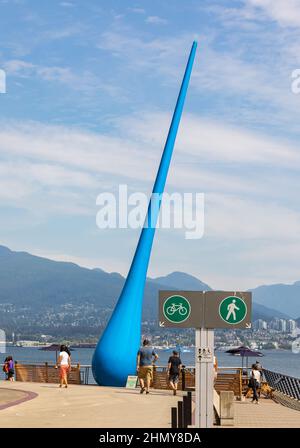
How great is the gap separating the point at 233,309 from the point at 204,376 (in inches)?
41.0

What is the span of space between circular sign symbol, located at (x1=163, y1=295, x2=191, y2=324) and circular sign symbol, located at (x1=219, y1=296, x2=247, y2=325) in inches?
17.4

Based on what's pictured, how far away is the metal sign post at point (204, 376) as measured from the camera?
452 inches

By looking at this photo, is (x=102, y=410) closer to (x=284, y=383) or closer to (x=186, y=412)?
(x=186, y=412)

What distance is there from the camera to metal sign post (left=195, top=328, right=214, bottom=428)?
11.5 meters

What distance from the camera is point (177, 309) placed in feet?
37.0

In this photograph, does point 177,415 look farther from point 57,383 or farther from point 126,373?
point 57,383

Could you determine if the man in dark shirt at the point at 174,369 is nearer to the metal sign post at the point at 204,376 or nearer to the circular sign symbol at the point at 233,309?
the metal sign post at the point at 204,376

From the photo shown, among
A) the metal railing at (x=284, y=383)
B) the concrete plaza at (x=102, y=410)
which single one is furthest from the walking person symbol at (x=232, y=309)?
the metal railing at (x=284, y=383)

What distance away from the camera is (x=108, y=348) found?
2669 cm

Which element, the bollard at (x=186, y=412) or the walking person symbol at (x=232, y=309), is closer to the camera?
the walking person symbol at (x=232, y=309)

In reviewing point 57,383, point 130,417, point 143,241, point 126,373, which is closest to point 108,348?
point 126,373

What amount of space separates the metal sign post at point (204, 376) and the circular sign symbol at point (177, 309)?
0.32m

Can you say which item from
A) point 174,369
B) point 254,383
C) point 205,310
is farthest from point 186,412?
point 254,383

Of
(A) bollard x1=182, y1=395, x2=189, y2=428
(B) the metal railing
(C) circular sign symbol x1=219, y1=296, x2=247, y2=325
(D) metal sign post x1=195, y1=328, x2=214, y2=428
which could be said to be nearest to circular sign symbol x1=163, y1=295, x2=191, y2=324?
(D) metal sign post x1=195, y1=328, x2=214, y2=428
